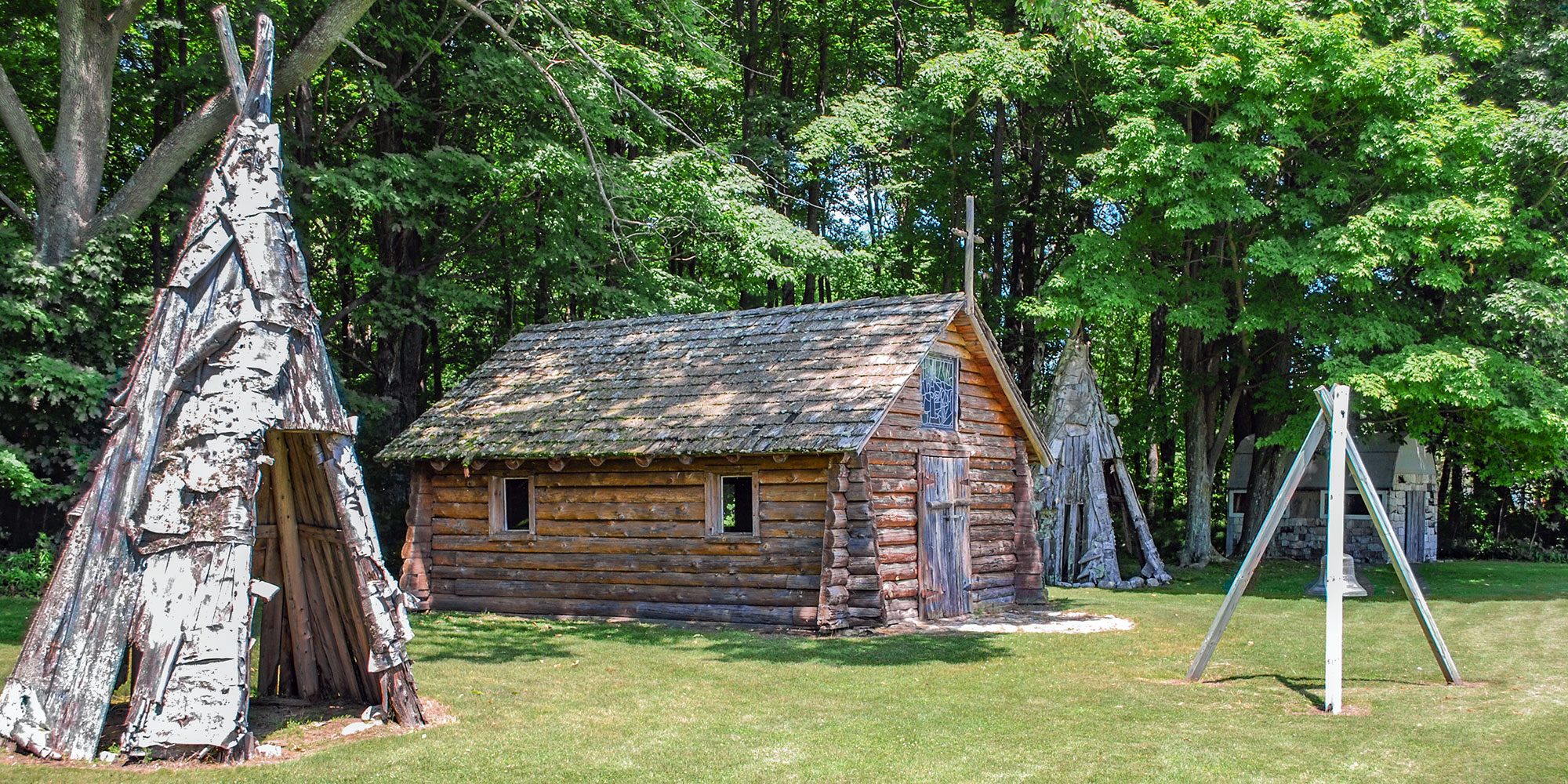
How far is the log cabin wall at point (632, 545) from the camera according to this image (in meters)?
15.6

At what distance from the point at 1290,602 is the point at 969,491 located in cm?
598

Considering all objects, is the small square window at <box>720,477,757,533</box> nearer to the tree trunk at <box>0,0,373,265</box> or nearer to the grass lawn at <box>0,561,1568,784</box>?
the grass lawn at <box>0,561,1568,784</box>

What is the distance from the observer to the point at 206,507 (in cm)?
784

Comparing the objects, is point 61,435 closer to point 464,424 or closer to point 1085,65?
point 464,424

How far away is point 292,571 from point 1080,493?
56.3 ft

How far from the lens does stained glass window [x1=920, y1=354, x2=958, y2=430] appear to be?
56.5 ft

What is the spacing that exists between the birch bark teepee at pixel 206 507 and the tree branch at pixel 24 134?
427 inches

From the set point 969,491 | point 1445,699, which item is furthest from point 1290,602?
point 1445,699

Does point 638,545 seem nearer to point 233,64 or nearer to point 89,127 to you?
point 233,64

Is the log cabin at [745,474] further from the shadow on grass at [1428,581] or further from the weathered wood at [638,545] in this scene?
the shadow on grass at [1428,581]

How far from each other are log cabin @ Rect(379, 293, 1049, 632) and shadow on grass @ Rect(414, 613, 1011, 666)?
662mm

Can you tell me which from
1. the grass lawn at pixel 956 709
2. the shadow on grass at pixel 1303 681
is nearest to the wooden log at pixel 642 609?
the grass lawn at pixel 956 709

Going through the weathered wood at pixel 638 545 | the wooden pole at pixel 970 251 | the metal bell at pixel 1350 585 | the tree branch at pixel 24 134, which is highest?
the tree branch at pixel 24 134

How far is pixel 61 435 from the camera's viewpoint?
1806 cm
